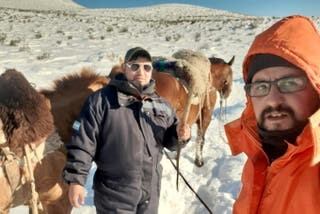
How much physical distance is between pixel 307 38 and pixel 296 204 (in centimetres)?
56

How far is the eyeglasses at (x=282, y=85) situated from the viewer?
1551mm

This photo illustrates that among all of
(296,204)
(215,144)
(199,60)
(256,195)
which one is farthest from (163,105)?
(215,144)

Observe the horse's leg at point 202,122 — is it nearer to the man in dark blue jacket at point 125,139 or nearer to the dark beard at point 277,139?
the man in dark blue jacket at point 125,139

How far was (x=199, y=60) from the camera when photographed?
19.8 ft

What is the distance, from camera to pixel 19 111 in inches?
117

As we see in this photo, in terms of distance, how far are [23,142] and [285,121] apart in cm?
196

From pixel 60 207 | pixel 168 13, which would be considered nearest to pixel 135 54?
pixel 60 207

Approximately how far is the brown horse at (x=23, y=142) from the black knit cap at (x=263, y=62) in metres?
1.76

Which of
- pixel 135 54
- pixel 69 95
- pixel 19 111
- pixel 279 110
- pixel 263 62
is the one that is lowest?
pixel 69 95

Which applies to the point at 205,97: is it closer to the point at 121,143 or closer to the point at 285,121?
the point at 121,143

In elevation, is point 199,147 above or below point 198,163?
above

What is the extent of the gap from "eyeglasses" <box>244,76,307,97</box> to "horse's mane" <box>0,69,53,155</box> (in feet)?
6.01

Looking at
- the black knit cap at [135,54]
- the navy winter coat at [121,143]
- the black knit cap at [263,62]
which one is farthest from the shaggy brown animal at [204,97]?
the black knit cap at [263,62]

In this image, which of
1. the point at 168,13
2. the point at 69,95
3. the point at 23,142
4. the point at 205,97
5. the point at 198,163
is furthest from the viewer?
the point at 168,13
